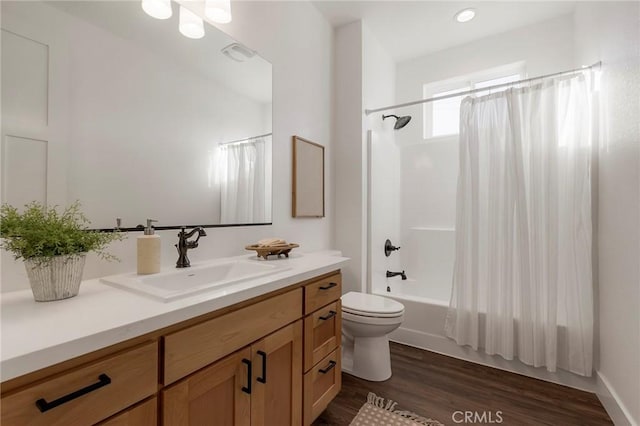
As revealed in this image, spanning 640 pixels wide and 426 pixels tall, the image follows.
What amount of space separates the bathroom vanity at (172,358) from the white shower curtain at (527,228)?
136cm

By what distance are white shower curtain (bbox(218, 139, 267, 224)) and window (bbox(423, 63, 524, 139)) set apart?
6.86ft

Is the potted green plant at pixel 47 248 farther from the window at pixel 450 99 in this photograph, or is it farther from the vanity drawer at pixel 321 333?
the window at pixel 450 99

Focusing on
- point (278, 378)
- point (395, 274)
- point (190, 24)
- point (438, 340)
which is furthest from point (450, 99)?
Answer: point (278, 378)

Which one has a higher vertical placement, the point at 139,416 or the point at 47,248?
the point at 47,248

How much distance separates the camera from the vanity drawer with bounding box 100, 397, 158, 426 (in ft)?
2.11

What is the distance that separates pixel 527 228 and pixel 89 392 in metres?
2.29

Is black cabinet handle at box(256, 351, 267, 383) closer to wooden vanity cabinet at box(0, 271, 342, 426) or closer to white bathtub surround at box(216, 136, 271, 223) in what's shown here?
wooden vanity cabinet at box(0, 271, 342, 426)

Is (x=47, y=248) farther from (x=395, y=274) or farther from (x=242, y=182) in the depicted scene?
(x=395, y=274)

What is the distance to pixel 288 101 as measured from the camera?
2021mm

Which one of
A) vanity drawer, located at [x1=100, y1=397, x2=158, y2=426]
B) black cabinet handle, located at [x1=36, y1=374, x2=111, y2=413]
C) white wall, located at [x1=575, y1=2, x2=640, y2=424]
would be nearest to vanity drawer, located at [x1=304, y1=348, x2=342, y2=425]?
vanity drawer, located at [x1=100, y1=397, x2=158, y2=426]

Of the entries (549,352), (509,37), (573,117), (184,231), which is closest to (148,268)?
(184,231)

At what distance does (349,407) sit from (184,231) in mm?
1306

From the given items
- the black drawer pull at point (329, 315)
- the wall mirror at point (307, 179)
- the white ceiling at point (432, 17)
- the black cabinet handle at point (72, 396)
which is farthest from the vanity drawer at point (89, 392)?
the white ceiling at point (432, 17)

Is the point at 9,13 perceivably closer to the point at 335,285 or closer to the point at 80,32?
the point at 80,32
